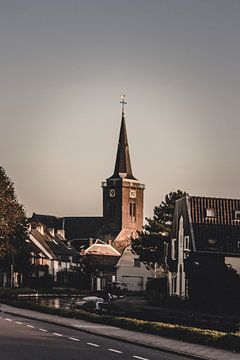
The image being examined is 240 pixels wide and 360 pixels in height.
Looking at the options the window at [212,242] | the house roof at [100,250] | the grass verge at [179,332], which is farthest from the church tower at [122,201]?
the grass verge at [179,332]

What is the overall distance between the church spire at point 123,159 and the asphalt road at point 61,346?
148 metres

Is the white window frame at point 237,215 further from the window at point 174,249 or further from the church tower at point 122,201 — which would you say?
the church tower at point 122,201

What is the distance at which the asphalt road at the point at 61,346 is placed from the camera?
24062mm

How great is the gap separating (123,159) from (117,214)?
1397 cm

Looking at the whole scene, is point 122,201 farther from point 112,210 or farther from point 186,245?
point 186,245

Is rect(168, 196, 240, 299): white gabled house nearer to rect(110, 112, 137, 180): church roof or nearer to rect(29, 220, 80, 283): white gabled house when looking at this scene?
rect(29, 220, 80, 283): white gabled house

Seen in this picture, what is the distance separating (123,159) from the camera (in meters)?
187

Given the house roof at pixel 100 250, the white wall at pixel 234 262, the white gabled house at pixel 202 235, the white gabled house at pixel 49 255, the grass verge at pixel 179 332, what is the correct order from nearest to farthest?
the grass verge at pixel 179 332
the white wall at pixel 234 262
the white gabled house at pixel 202 235
the white gabled house at pixel 49 255
the house roof at pixel 100 250

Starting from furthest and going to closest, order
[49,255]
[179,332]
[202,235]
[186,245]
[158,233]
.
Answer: [49,255], [158,233], [186,245], [202,235], [179,332]

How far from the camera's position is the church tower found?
612 ft

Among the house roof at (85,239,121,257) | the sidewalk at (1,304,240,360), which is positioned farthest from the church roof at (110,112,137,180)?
the sidewalk at (1,304,240,360)

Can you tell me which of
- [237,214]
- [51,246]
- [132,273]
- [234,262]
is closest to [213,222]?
[237,214]

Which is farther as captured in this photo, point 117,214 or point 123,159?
point 117,214

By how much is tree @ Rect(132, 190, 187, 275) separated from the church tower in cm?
8412
